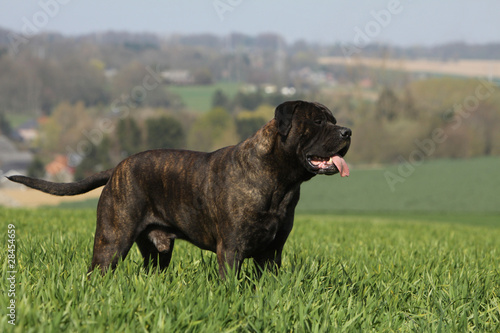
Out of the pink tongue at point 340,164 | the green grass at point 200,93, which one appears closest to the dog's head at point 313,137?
the pink tongue at point 340,164

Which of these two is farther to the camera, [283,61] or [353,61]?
[283,61]

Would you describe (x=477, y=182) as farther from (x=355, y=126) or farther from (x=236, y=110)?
(x=236, y=110)

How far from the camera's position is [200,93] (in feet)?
481

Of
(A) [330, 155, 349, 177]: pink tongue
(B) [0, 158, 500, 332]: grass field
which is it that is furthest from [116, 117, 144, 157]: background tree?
(A) [330, 155, 349, 177]: pink tongue

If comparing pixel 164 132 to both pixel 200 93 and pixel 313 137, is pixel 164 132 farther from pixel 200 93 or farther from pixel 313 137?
pixel 313 137

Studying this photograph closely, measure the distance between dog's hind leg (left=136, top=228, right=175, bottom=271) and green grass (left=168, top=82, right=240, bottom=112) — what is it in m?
125

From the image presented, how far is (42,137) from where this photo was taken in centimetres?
11025

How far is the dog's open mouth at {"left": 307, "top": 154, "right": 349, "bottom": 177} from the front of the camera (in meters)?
4.59

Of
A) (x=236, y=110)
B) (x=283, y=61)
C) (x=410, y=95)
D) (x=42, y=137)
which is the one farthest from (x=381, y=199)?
(x=283, y=61)

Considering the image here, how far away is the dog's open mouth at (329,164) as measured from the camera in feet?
15.1

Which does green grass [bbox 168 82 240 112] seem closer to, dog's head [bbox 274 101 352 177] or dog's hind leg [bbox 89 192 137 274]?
dog's hind leg [bbox 89 192 137 274]

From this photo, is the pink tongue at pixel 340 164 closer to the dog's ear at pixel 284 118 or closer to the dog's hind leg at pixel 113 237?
the dog's ear at pixel 284 118

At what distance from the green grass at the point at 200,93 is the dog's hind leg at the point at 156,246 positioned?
411 feet

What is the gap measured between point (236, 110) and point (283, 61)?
144ft
